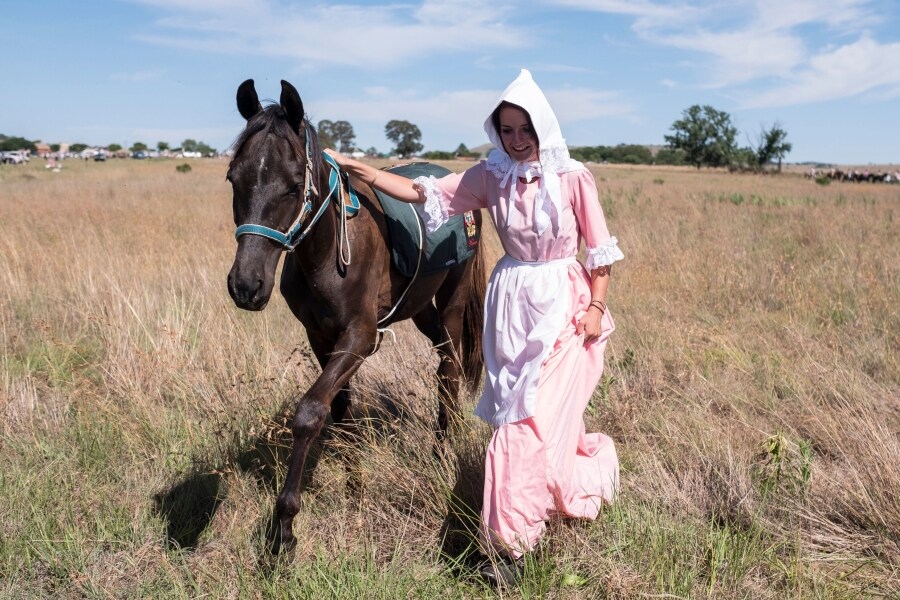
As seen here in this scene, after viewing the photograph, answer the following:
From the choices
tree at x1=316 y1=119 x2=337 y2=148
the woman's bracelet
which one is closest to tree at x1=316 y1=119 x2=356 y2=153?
tree at x1=316 y1=119 x2=337 y2=148

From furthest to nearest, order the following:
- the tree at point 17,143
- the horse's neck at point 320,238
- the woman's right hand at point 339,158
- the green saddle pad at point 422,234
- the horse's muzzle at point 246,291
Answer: the tree at point 17,143 < the green saddle pad at point 422,234 < the woman's right hand at point 339,158 < the horse's neck at point 320,238 < the horse's muzzle at point 246,291

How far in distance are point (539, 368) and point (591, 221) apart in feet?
2.11

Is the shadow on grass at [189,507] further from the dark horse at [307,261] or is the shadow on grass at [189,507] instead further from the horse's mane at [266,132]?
the horse's mane at [266,132]

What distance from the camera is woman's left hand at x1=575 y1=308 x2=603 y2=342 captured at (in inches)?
119

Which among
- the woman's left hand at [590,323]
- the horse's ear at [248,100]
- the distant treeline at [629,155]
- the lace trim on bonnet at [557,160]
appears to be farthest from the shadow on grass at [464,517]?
the distant treeline at [629,155]

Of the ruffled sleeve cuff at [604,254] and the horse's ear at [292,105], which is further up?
the horse's ear at [292,105]

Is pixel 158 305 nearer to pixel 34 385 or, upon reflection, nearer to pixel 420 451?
pixel 34 385

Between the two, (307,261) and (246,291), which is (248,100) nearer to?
(307,261)

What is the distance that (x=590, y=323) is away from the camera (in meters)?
3.04

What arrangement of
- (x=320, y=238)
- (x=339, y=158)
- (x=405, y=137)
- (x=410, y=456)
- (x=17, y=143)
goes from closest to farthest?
(x=320, y=238)
(x=339, y=158)
(x=410, y=456)
(x=405, y=137)
(x=17, y=143)

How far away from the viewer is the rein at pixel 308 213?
268 centimetres

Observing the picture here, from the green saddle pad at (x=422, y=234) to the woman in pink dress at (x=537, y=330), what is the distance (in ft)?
2.08

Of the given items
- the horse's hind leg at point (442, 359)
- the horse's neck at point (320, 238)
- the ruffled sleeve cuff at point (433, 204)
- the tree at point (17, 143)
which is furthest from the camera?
the tree at point (17, 143)

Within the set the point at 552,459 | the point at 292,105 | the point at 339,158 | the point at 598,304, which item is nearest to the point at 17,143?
the point at 339,158
